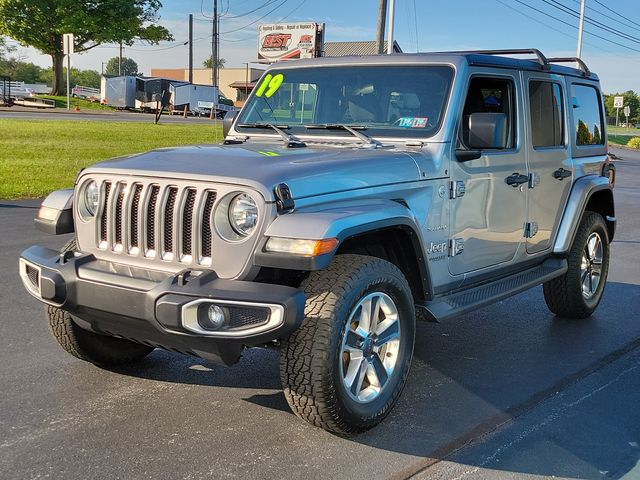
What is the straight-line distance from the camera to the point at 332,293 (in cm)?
345

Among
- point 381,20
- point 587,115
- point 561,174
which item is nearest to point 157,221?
point 561,174

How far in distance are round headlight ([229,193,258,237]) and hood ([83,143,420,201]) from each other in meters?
0.08

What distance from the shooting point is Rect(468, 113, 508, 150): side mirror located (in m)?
4.39

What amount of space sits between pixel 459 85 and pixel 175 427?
8.71 ft

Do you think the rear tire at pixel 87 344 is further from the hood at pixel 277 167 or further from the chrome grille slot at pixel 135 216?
the hood at pixel 277 167

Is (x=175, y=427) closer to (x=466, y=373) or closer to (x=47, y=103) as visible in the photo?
(x=466, y=373)

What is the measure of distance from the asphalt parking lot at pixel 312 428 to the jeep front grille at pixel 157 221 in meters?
0.91

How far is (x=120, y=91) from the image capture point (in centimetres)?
4975

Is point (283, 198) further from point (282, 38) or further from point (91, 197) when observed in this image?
point (282, 38)

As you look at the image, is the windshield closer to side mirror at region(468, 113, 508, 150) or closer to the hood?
side mirror at region(468, 113, 508, 150)

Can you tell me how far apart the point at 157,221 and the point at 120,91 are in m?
48.9

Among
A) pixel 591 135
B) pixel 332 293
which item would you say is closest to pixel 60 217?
pixel 332 293

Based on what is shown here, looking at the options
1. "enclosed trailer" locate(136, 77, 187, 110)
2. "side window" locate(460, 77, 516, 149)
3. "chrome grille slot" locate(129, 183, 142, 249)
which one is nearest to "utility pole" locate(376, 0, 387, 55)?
"side window" locate(460, 77, 516, 149)

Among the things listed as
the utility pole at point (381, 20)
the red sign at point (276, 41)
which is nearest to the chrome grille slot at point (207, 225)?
Answer: the utility pole at point (381, 20)
